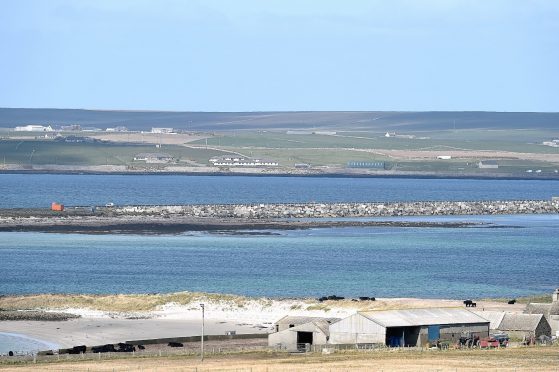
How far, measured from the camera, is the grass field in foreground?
40156 mm

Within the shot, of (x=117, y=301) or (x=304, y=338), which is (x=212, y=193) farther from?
(x=304, y=338)

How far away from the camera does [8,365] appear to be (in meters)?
42.0

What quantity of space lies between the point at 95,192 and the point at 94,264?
85.6m

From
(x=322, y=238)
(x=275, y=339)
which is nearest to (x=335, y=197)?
(x=322, y=238)

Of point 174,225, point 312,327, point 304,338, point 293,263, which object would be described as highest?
point 174,225

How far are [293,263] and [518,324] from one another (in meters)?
29.4

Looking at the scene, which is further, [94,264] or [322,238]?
[322,238]

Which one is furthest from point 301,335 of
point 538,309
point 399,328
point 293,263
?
point 293,263

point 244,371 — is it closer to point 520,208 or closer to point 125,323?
point 125,323

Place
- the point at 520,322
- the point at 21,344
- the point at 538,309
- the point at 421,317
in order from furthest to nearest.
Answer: the point at 538,309 → the point at 520,322 → the point at 21,344 → the point at 421,317

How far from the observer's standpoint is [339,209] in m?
126

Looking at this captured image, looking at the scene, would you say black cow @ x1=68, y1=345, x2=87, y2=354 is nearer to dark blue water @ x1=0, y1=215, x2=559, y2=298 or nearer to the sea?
the sea

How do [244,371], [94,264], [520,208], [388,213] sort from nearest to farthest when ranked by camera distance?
1. [244,371]
2. [94,264]
3. [388,213]
4. [520,208]

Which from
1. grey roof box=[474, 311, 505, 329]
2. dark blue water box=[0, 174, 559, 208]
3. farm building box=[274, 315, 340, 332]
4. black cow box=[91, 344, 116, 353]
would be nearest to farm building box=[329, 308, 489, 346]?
farm building box=[274, 315, 340, 332]
